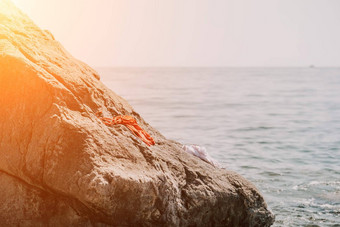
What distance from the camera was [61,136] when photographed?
693 centimetres

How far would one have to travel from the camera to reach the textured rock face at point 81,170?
6730mm

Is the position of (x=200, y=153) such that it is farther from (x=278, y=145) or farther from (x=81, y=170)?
(x=278, y=145)

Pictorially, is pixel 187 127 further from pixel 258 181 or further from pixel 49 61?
pixel 49 61

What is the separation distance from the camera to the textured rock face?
6730mm

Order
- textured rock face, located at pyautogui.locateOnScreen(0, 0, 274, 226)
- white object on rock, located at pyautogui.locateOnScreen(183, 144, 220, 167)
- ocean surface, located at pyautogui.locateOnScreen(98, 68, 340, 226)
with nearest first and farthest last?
textured rock face, located at pyautogui.locateOnScreen(0, 0, 274, 226) → white object on rock, located at pyautogui.locateOnScreen(183, 144, 220, 167) → ocean surface, located at pyautogui.locateOnScreen(98, 68, 340, 226)

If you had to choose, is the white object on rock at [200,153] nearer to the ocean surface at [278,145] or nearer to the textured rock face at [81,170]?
the textured rock face at [81,170]

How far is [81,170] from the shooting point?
668 centimetres

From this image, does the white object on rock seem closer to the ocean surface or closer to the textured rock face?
the textured rock face

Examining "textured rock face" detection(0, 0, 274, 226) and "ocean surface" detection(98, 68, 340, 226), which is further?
"ocean surface" detection(98, 68, 340, 226)

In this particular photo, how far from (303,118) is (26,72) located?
21.1 m

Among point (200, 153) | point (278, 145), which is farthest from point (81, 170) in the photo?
point (278, 145)

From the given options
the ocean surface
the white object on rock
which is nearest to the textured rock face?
the white object on rock

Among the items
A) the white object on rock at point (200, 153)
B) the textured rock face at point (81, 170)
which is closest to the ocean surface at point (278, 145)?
the white object on rock at point (200, 153)

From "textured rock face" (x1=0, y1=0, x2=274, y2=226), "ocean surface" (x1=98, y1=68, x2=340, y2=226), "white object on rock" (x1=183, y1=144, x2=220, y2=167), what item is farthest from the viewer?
"ocean surface" (x1=98, y1=68, x2=340, y2=226)
